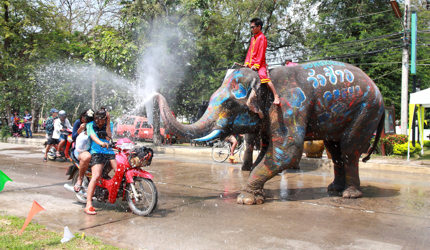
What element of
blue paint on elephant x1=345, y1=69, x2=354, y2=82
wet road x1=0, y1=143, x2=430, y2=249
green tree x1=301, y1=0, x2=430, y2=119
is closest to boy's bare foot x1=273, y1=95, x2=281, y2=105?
blue paint on elephant x1=345, y1=69, x2=354, y2=82

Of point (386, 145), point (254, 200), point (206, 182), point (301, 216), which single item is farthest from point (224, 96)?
point (386, 145)

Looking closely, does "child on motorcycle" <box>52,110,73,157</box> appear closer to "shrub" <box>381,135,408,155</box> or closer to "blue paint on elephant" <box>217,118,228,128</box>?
"blue paint on elephant" <box>217,118,228,128</box>

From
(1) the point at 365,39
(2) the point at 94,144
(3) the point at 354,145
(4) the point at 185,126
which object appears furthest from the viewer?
(1) the point at 365,39

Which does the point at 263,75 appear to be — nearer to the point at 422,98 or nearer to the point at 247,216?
the point at 247,216

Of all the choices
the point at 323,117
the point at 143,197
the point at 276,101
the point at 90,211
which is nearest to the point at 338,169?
the point at 323,117

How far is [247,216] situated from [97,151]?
2.47 metres

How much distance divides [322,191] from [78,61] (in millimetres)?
22859

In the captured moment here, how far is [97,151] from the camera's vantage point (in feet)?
17.6

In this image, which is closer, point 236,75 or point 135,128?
point 236,75

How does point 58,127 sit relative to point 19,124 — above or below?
below

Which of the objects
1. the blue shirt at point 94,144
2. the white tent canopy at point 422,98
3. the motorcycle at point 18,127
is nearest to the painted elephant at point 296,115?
the blue shirt at point 94,144

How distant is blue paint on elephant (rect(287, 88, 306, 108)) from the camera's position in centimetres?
600

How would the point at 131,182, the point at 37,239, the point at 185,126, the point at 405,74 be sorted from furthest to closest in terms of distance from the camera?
the point at 405,74 → the point at 185,126 → the point at 131,182 → the point at 37,239

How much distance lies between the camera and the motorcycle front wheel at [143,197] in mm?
5145
